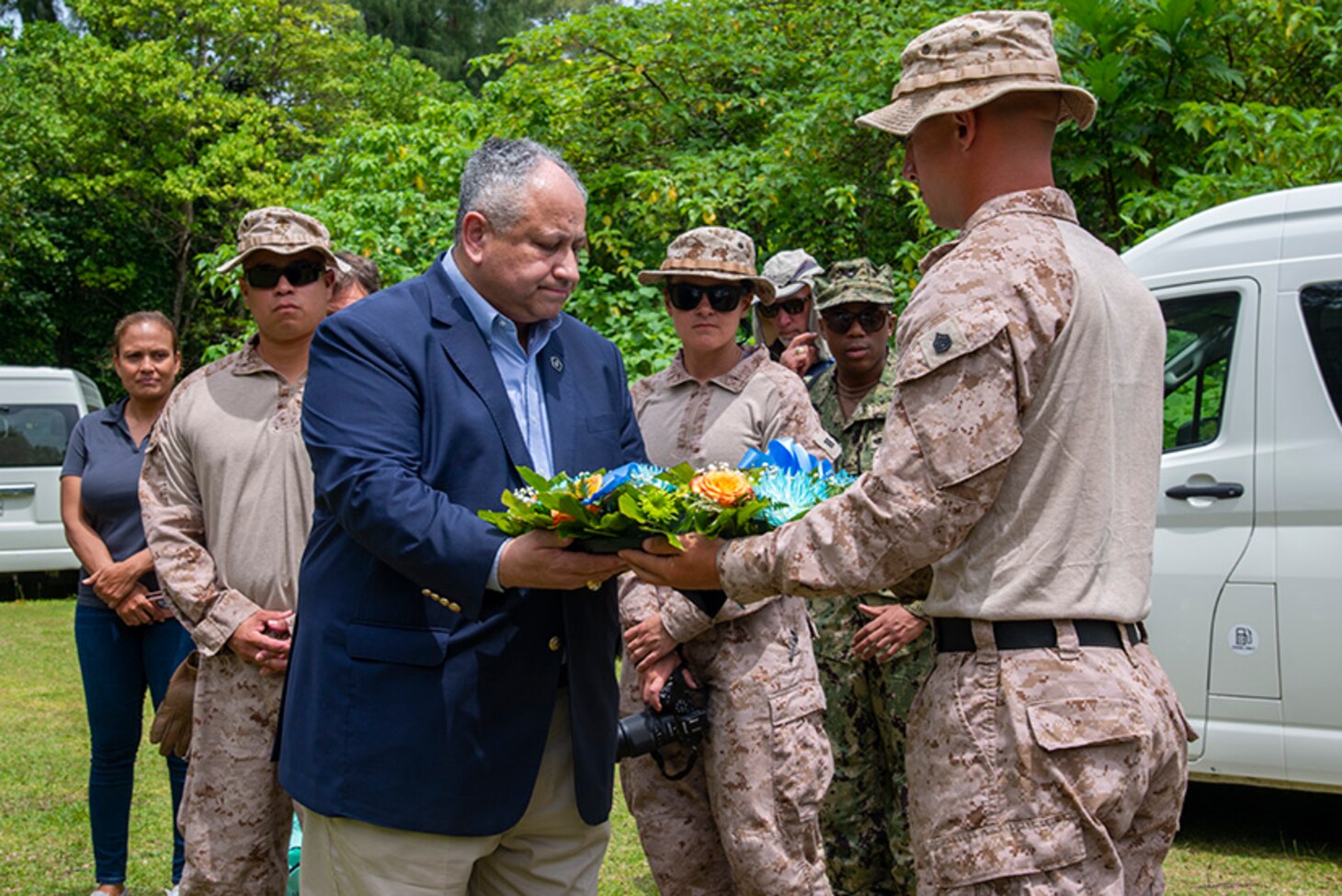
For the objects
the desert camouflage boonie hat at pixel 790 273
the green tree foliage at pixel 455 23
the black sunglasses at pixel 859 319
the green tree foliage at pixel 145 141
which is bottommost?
the black sunglasses at pixel 859 319

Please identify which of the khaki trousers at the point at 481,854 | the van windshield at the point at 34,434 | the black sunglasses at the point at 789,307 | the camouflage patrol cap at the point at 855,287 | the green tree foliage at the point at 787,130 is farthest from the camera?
the van windshield at the point at 34,434

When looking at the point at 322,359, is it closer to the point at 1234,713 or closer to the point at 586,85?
the point at 1234,713

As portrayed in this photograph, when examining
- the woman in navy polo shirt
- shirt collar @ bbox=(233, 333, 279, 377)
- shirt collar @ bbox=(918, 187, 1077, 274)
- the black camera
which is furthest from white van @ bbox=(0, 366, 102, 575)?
shirt collar @ bbox=(918, 187, 1077, 274)

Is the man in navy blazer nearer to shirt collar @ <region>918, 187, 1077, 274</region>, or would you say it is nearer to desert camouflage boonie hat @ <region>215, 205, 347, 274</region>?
shirt collar @ <region>918, 187, 1077, 274</region>

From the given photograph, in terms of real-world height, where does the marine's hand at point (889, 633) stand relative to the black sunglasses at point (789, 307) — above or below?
below

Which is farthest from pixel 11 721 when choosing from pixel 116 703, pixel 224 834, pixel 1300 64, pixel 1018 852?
pixel 1300 64

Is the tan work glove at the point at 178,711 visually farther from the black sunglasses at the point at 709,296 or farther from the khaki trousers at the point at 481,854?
the black sunglasses at the point at 709,296

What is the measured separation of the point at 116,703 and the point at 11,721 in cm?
425

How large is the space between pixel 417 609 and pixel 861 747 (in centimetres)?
233

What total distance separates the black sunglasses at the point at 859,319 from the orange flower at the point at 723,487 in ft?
7.35

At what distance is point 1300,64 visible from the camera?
845 cm

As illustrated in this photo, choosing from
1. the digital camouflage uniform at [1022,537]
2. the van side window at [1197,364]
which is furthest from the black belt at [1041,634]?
the van side window at [1197,364]

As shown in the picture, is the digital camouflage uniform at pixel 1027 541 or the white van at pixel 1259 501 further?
the white van at pixel 1259 501

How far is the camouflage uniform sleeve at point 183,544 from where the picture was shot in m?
3.89
